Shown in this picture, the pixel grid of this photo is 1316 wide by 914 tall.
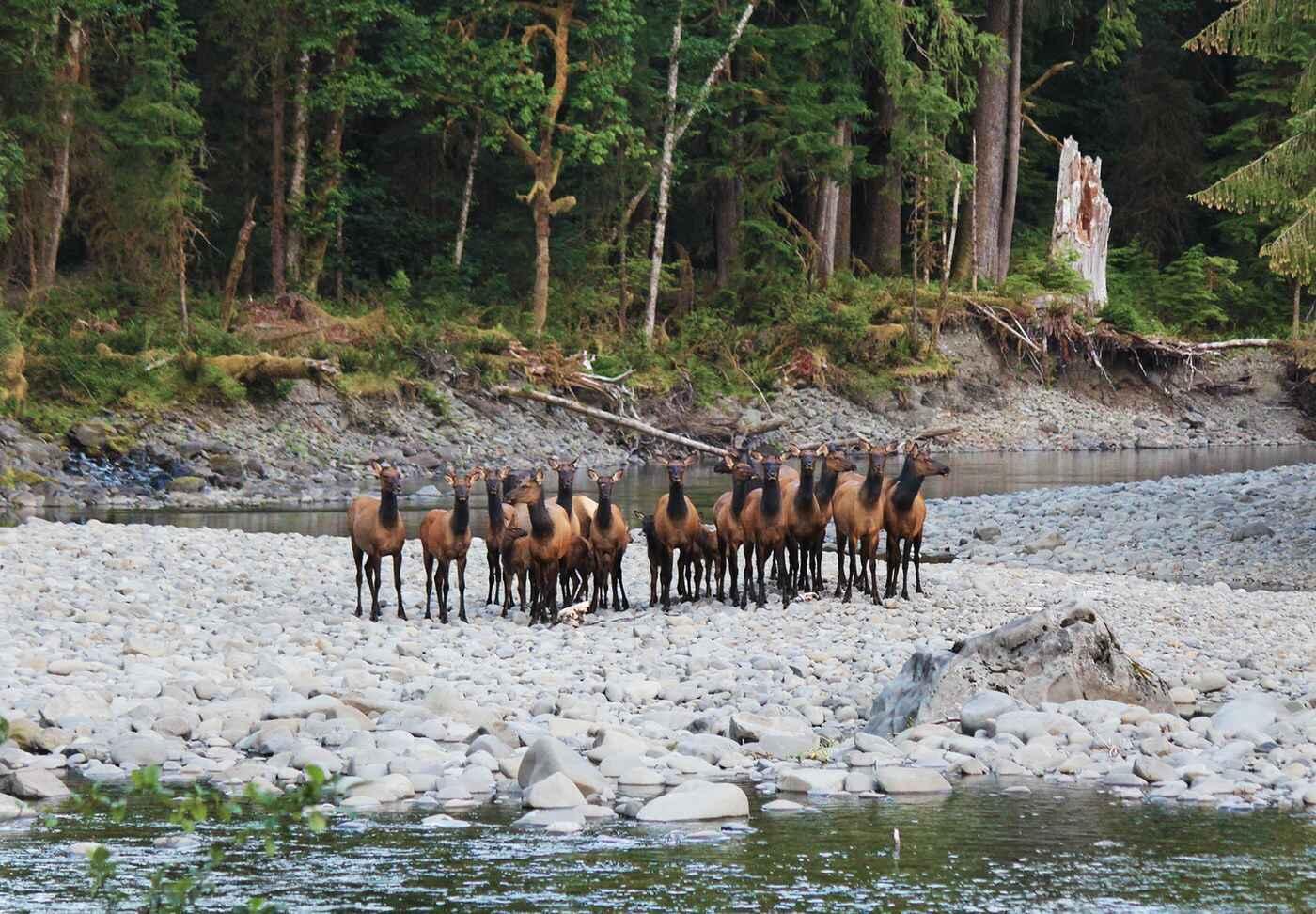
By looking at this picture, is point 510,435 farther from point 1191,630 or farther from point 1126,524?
point 1191,630

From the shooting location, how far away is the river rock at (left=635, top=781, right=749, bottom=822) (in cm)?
838

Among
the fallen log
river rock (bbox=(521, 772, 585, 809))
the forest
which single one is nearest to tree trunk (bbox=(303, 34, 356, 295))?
the forest

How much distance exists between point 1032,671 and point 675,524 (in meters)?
6.01

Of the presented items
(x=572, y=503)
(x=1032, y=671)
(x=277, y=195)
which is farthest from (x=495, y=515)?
(x=277, y=195)

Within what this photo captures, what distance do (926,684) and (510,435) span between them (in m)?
24.7

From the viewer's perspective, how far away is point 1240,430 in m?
44.0

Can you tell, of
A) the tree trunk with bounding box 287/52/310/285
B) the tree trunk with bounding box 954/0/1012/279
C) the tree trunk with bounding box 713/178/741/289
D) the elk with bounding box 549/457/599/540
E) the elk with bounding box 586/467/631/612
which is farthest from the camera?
the tree trunk with bounding box 954/0/1012/279

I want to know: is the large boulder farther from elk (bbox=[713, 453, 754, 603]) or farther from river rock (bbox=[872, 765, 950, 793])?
elk (bbox=[713, 453, 754, 603])

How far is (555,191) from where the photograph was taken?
44.3m

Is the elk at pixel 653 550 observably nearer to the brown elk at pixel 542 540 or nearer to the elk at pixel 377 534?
the brown elk at pixel 542 540

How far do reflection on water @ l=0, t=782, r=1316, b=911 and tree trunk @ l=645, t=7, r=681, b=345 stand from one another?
32.2 m

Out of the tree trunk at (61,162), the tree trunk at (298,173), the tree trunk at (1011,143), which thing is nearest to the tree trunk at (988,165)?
the tree trunk at (1011,143)

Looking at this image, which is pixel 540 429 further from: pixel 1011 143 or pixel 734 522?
pixel 734 522

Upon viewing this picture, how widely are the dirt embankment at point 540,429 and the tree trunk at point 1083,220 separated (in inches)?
118
